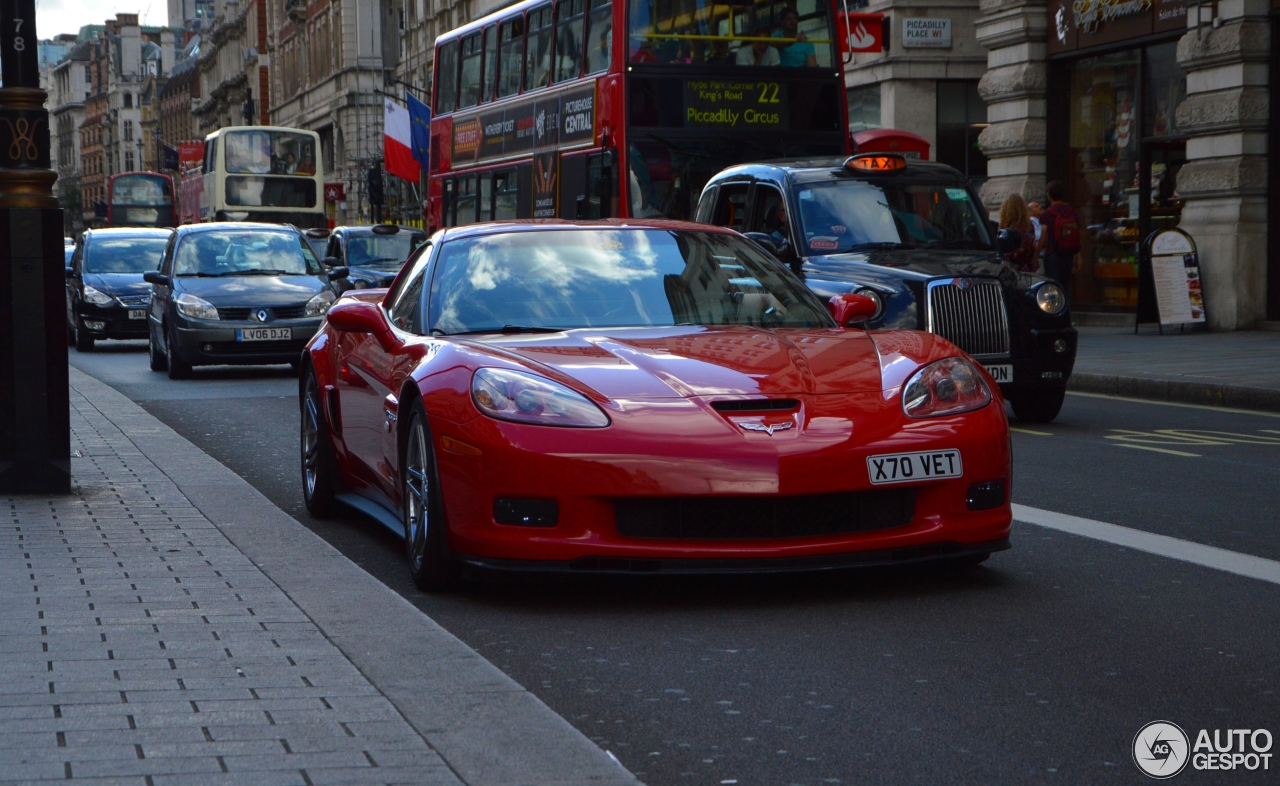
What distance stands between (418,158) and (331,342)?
2640 cm

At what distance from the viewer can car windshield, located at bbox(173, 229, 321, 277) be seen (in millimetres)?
19172

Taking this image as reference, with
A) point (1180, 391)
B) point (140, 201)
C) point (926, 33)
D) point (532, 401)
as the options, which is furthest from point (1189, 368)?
point (140, 201)

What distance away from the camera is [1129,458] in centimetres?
1002

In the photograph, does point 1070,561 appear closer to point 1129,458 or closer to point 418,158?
point 1129,458

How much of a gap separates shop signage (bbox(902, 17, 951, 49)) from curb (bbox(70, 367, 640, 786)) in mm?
24377

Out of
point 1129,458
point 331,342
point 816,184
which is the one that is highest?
point 816,184

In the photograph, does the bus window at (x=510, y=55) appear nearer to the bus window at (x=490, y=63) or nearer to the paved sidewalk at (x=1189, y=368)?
the bus window at (x=490, y=63)

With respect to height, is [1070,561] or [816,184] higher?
[816,184]

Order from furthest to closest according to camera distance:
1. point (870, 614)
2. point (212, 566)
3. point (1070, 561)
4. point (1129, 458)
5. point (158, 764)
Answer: point (1129, 458)
point (1070, 561)
point (212, 566)
point (870, 614)
point (158, 764)

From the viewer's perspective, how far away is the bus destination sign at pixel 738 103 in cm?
1808

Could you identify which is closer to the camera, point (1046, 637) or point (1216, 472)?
point (1046, 637)

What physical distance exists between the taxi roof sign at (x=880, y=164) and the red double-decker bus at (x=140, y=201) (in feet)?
176

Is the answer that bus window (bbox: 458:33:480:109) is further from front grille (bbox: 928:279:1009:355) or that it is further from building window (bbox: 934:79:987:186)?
front grille (bbox: 928:279:1009:355)

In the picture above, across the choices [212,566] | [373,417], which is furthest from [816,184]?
[212,566]
